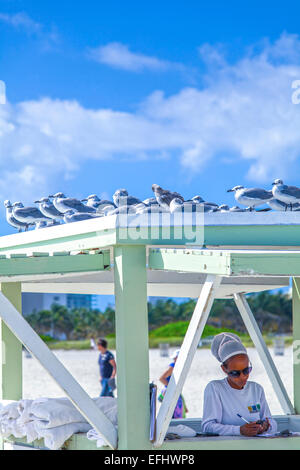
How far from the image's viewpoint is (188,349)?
5742 mm

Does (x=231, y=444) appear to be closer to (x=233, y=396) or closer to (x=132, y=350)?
(x=233, y=396)

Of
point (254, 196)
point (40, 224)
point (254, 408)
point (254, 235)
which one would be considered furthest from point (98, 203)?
point (254, 408)

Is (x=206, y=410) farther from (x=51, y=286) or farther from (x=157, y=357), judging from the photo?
(x=157, y=357)

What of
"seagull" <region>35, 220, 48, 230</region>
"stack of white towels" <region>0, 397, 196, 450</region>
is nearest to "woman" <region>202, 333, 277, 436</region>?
"stack of white towels" <region>0, 397, 196, 450</region>

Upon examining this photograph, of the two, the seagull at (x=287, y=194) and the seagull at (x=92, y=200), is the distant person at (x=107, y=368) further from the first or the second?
the seagull at (x=287, y=194)

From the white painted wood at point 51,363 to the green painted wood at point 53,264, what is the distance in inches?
13.0

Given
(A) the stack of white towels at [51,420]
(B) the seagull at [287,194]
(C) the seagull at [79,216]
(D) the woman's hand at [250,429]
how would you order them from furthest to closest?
1. (C) the seagull at [79,216]
2. (B) the seagull at [287,194]
3. (A) the stack of white towels at [51,420]
4. (D) the woman's hand at [250,429]

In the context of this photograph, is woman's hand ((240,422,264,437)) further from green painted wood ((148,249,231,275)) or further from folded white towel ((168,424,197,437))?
green painted wood ((148,249,231,275))

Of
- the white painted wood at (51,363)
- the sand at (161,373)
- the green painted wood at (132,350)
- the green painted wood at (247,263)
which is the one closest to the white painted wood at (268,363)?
the green painted wood at (132,350)

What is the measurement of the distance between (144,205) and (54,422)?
78.8 inches

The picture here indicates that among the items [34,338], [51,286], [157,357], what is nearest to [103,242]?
[34,338]

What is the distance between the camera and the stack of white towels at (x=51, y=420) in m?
6.43
